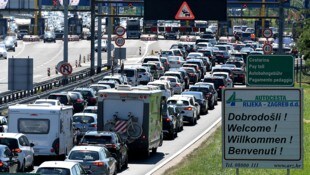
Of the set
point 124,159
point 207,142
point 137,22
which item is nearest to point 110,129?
point 124,159

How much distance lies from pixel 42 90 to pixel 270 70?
39.0 meters

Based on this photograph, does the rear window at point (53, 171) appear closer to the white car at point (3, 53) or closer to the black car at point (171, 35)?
the white car at point (3, 53)

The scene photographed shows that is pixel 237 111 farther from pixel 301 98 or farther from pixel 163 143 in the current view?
pixel 163 143

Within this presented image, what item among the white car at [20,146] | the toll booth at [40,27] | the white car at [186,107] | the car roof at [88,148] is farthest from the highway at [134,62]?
the toll booth at [40,27]

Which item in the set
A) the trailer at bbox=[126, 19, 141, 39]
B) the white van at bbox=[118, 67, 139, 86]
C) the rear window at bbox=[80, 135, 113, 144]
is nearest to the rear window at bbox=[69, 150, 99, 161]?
the rear window at bbox=[80, 135, 113, 144]

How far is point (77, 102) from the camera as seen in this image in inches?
2163

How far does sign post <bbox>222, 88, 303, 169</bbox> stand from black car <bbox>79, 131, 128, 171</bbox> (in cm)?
1685

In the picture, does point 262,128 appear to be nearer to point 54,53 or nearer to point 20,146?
point 20,146

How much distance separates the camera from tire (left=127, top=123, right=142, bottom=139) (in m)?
39.6

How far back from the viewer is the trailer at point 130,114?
129ft

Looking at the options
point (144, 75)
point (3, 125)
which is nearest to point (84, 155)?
point (3, 125)

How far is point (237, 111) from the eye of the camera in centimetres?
1900

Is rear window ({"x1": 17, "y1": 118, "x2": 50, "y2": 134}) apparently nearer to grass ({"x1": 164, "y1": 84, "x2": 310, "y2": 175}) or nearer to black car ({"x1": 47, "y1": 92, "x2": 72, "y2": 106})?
grass ({"x1": 164, "y1": 84, "x2": 310, "y2": 175})

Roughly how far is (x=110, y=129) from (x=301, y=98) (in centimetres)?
2103
